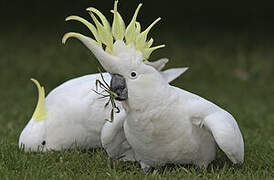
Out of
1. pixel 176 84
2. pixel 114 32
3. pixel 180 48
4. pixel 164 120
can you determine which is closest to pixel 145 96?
pixel 164 120

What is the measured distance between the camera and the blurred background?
287 inches

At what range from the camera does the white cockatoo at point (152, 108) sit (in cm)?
278

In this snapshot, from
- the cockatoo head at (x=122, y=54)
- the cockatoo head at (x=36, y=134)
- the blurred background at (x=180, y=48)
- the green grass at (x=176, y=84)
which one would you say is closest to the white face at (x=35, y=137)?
the cockatoo head at (x=36, y=134)

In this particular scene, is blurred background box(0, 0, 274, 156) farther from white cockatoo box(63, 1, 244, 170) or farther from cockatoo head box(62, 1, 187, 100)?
cockatoo head box(62, 1, 187, 100)

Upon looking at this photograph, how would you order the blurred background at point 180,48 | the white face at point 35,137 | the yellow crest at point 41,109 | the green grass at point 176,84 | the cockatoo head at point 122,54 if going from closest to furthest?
1. the cockatoo head at point 122,54
2. the green grass at point 176,84
3. the white face at point 35,137
4. the yellow crest at point 41,109
5. the blurred background at point 180,48

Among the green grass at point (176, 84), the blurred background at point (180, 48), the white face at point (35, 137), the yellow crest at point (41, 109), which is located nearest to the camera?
the green grass at point (176, 84)

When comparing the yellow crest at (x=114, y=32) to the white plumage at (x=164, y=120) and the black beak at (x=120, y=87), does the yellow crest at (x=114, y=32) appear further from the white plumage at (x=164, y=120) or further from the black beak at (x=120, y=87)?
the black beak at (x=120, y=87)

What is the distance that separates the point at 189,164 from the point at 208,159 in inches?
5.0

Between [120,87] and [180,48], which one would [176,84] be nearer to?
[180,48]

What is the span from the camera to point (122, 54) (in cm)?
281

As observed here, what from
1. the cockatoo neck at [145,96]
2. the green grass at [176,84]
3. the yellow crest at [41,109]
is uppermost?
the cockatoo neck at [145,96]

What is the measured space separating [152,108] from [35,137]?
3.77 ft

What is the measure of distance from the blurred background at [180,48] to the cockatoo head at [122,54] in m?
2.91

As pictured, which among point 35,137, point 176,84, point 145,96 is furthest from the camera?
point 176,84
